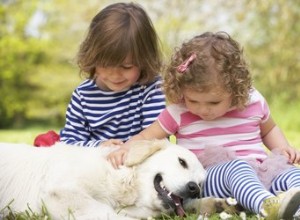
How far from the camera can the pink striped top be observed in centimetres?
334

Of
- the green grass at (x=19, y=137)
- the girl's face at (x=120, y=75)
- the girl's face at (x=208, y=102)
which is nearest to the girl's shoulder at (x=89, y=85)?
the girl's face at (x=120, y=75)

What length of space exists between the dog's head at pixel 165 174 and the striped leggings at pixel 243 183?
0.14 m

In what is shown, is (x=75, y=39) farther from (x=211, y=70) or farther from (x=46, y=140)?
(x=211, y=70)

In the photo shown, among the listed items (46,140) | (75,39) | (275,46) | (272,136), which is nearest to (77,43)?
(75,39)

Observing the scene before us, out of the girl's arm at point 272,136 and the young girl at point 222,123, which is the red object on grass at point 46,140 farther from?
the girl's arm at point 272,136

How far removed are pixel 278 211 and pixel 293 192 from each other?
0.11 m

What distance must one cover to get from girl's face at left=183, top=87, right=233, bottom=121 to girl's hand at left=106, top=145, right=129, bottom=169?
55cm

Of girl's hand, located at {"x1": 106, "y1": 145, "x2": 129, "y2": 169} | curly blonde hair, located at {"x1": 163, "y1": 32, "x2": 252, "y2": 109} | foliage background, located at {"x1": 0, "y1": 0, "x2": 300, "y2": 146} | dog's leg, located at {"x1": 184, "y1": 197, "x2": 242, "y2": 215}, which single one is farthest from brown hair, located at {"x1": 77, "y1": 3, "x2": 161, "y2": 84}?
Result: foliage background, located at {"x1": 0, "y1": 0, "x2": 300, "y2": 146}

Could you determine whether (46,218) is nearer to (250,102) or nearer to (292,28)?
(250,102)

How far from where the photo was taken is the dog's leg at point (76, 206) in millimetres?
2447

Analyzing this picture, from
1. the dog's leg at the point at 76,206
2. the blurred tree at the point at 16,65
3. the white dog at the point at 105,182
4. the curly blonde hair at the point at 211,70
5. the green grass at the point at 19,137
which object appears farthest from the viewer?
the blurred tree at the point at 16,65

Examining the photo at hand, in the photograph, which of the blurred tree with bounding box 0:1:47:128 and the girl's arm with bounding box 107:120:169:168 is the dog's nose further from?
the blurred tree with bounding box 0:1:47:128

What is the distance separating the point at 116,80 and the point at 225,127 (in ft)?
2.65

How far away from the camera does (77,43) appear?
17.9m
